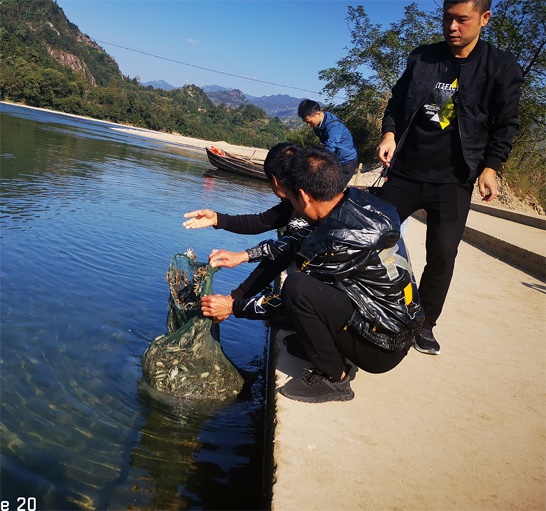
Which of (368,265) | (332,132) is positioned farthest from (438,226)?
(332,132)

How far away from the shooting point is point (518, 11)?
2059cm

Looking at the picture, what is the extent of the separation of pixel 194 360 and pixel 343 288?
104 cm

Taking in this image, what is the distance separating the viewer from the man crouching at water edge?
2342mm

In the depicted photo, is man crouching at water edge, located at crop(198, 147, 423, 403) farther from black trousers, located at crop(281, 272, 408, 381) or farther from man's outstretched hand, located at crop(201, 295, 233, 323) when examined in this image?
man's outstretched hand, located at crop(201, 295, 233, 323)

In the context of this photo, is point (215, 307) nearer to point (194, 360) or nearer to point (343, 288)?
point (194, 360)

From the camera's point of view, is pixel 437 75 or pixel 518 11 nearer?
pixel 437 75

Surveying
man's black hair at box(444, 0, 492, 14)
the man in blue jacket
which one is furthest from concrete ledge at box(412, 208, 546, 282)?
man's black hair at box(444, 0, 492, 14)

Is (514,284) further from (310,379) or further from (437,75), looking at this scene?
(310,379)

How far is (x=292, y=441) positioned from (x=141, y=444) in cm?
88

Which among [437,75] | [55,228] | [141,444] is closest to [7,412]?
[141,444]

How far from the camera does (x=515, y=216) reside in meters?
15.0

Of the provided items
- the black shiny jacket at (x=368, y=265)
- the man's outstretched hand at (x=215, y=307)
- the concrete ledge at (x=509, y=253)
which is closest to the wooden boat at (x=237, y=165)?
the concrete ledge at (x=509, y=253)

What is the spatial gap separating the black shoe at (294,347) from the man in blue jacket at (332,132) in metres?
2.54

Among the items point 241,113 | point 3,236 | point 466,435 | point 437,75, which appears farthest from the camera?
point 241,113
